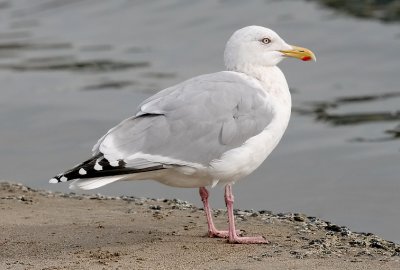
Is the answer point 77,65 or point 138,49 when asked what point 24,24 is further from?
point 77,65

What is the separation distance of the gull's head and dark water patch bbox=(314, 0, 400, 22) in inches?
356

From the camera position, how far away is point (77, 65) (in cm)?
1445

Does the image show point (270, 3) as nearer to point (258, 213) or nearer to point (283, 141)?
point (283, 141)

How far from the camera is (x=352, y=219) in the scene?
324 inches

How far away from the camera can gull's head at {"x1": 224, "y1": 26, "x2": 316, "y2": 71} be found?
22.1ft

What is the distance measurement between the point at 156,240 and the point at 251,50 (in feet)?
4.67

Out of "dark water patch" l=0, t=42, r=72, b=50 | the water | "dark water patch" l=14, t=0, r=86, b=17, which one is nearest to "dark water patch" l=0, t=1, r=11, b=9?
the water

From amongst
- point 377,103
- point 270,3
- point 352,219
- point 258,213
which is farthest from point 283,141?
point 270,3

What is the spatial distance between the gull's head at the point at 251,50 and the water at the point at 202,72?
1.83m

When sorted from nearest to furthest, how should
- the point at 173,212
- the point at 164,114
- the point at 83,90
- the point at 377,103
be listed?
the point at 164,114
the point at 173,212
the point at 377,103
the point at 83,90

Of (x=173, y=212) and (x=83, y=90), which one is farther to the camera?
(x=83, y=90)

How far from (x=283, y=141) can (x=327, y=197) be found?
185 centimetres

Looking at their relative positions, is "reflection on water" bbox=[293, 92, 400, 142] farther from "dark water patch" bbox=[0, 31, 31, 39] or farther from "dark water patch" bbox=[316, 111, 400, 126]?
"dark water patch" bbox=[0, 31, 31, 39]

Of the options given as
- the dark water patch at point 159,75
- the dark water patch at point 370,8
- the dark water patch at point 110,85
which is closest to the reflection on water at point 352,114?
the dark water patch at point 159,75
